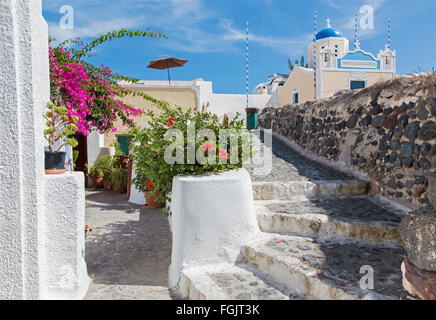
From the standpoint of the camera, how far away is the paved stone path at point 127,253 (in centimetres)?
302

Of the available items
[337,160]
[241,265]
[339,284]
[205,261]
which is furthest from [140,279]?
[337,160]

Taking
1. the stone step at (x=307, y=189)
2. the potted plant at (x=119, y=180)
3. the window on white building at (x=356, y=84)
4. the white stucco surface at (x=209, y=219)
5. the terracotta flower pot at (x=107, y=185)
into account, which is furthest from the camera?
the window on white building at (x=356, y=84)

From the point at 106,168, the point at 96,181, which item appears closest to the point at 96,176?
the point at 96,181

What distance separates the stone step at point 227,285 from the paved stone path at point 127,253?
0.31m

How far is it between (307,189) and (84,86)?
11.5 feet

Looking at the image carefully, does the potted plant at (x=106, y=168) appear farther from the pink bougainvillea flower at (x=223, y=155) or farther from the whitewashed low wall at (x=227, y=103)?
the whitewashed low wall at (x=227, y=103)

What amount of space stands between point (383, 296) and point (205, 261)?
60.6 inches

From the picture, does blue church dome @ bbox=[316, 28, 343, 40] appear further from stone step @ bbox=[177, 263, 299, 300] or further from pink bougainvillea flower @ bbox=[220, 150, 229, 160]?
stone step @ bbox=[177, 263, 299, 300]

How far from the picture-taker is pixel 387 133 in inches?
168

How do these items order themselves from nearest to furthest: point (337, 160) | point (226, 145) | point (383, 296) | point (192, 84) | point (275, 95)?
point (383, 296) → point (226, 145) → point (337, 160) → point (192, 84) → point (275, 95)

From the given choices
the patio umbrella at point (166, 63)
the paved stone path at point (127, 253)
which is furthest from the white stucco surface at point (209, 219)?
the patio umbrella at point (166, 63)

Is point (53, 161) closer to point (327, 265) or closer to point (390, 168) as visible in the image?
Answer: point (327, 265)
